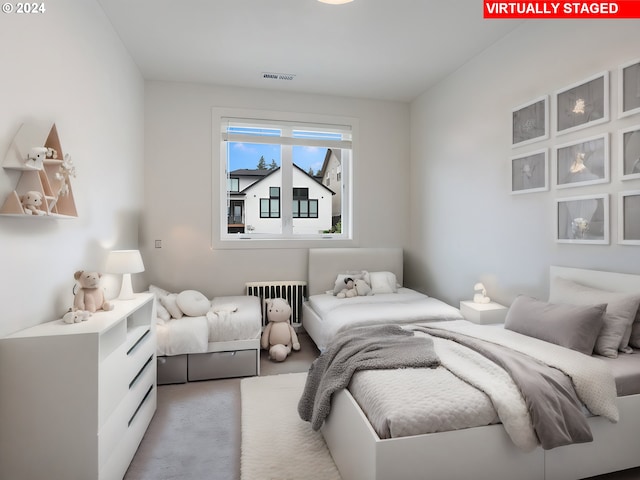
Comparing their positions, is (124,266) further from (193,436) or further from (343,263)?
(343,263)

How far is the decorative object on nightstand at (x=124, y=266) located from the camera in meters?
2.44

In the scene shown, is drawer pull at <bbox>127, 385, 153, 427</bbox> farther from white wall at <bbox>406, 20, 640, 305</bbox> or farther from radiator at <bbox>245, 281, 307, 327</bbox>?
white wall at <bbox>406, 20, 640, 305</bbox>

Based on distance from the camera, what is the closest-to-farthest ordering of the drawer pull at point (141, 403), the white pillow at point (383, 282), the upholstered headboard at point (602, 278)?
the drawer pull at point (141, 403) → the upholstered headboard at point (602, 278) → the white pillow at point (383, 282)

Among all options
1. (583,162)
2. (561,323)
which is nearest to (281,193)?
(583,162)

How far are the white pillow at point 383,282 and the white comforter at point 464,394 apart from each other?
1.95 m

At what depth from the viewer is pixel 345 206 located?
4504mm

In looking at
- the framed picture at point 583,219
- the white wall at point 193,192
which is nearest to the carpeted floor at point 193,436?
the white wall at point 193,192

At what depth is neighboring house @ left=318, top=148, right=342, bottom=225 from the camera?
14.6 feet

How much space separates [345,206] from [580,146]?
8.39 ft

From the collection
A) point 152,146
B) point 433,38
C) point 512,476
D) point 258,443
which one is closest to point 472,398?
point 512,476

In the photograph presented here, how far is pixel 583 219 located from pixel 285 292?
292 centimetres

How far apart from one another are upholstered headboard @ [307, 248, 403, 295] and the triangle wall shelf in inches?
103

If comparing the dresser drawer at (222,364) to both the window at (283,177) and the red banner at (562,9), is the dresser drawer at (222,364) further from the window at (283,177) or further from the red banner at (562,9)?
the red banner at (562,9)

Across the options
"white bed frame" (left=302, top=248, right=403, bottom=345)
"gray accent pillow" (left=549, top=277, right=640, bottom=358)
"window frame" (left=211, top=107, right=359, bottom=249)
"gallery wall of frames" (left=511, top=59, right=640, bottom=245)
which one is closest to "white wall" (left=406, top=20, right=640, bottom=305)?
"gallery wall of frames" (left=511, top=59, right=640, bottom=245)
